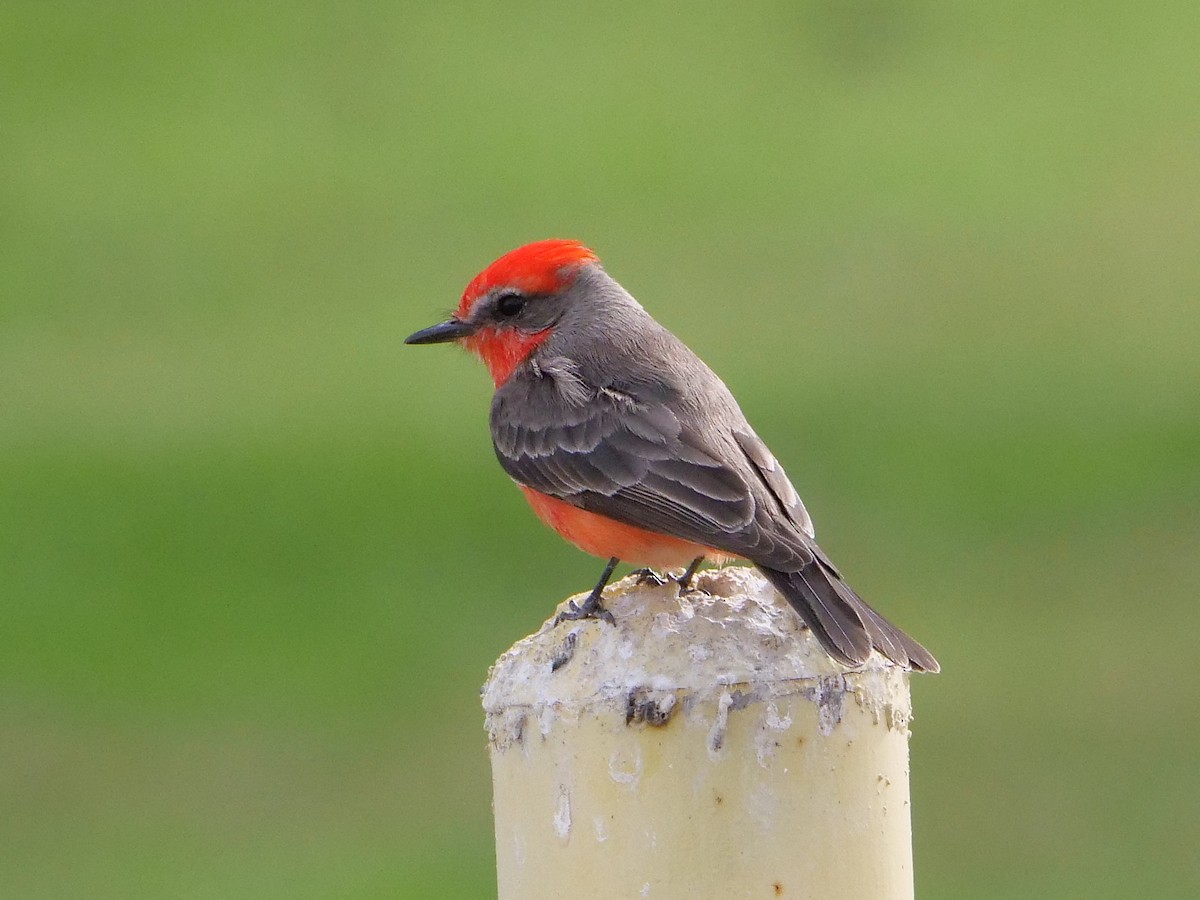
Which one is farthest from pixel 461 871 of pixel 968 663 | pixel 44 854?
pixel 968 663

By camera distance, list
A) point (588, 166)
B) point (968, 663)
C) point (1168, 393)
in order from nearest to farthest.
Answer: point (968, 663)
point (1168, 393)
point (588, 166)

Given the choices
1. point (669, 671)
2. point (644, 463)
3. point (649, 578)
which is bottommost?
point (669, 671)

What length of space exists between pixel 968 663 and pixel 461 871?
3200mm

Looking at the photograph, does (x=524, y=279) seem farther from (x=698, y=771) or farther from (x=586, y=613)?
(x=698, y=771)

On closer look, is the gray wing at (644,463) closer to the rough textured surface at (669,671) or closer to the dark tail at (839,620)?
the dark tail at (839,620)

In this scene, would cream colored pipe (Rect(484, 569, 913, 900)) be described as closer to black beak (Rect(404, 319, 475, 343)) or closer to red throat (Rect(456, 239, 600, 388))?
red throat (Rect(456, 239, 600, 388))

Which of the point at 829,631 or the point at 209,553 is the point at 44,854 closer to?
the point at 209,553

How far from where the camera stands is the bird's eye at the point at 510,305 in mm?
6027

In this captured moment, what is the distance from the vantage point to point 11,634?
39.3ft

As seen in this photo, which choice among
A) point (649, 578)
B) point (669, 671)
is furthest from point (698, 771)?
point (649, 578)

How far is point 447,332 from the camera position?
20.1 feet

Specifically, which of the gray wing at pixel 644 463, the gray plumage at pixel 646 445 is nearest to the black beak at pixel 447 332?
the gray plumage at pixel 646 445

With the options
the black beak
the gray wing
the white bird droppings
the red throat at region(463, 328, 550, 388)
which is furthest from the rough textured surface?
the black beak

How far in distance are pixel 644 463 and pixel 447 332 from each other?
1382 millimetres
